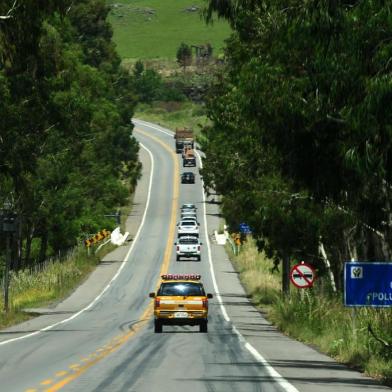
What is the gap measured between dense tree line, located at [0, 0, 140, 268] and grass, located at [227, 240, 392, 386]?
10.4 meters

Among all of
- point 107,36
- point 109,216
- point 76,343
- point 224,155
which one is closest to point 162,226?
point 109,216

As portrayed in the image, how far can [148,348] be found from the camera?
29625 mm

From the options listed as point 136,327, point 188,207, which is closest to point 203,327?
point 136,327

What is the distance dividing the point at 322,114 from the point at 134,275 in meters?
53.0

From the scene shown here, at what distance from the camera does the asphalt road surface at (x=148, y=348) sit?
63.3 ft

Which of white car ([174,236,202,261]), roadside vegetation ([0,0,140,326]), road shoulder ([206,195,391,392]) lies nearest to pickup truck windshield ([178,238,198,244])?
white car ([174,236,202,261])

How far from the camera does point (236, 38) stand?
45.8m

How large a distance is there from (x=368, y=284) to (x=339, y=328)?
278 inches

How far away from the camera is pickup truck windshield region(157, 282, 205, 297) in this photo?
3919cm

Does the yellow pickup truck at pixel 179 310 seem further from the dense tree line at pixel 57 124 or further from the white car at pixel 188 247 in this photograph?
the white car at pixel 188 247

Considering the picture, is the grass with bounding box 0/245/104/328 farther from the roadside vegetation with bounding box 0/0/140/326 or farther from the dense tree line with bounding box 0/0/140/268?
the dense tree line with bounding box 0/0/140/268

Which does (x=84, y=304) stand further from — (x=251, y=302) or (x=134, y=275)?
(x=134, y=275)

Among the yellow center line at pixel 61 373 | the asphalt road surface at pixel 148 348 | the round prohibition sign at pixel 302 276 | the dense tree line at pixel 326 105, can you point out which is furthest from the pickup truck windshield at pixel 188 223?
the yellow center line at pixel 61 373

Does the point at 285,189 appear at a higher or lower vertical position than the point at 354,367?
higher
